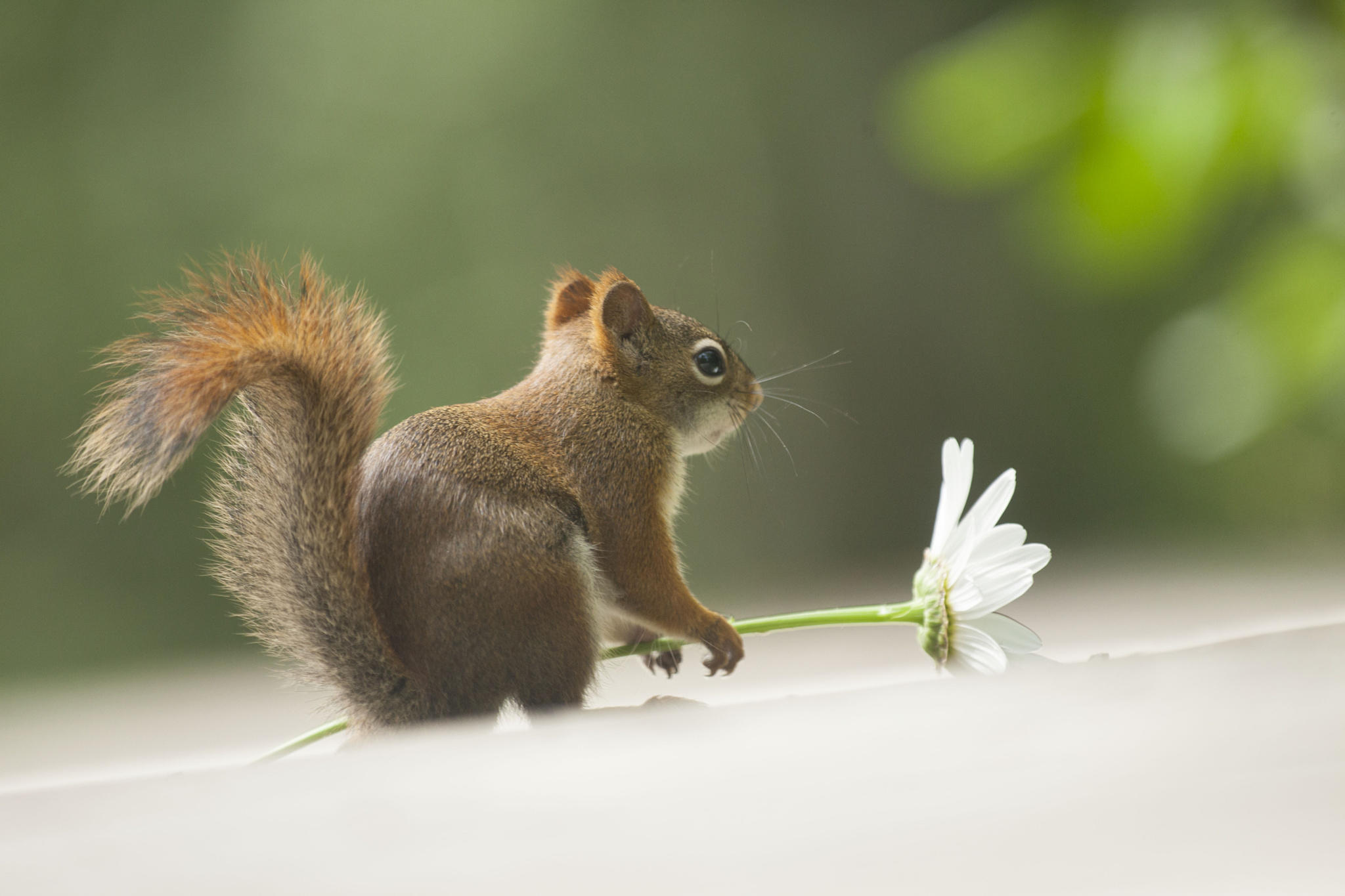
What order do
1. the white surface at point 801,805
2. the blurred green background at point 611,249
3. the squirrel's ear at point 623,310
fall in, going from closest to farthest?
the white surface at point 801,805, the squirrel's ear at point 623,310, the blurred green background at point 611,249

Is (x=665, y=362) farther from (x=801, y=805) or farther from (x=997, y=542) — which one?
(x=801, y=805)

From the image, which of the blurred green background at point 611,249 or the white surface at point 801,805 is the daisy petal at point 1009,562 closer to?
the white surface at point 801,805

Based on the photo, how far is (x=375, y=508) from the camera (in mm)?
423

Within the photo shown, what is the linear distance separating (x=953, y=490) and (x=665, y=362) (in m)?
0.15

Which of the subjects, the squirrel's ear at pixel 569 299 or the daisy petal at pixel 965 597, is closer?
the daisy petal at pixel 965 597

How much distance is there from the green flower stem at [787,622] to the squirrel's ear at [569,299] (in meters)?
0.19

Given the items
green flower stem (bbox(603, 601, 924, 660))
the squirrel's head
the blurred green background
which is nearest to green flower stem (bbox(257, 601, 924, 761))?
green flower stem (bbox(603, 601, 924, 660))

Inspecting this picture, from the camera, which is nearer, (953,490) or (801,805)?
(801,805)

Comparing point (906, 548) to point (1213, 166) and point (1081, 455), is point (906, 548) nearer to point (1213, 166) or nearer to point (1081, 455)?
point (1081, 455)

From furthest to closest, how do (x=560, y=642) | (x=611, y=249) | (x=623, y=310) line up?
(x=611, y=249), (x=623, y=310), (x=560, y=642)

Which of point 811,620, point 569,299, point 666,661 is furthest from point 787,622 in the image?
point 569,299

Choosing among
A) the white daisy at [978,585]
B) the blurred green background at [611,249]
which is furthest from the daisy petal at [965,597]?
the blurred green background at [611,249]

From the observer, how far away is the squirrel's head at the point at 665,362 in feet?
1.71

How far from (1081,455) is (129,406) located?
70.5 inches
